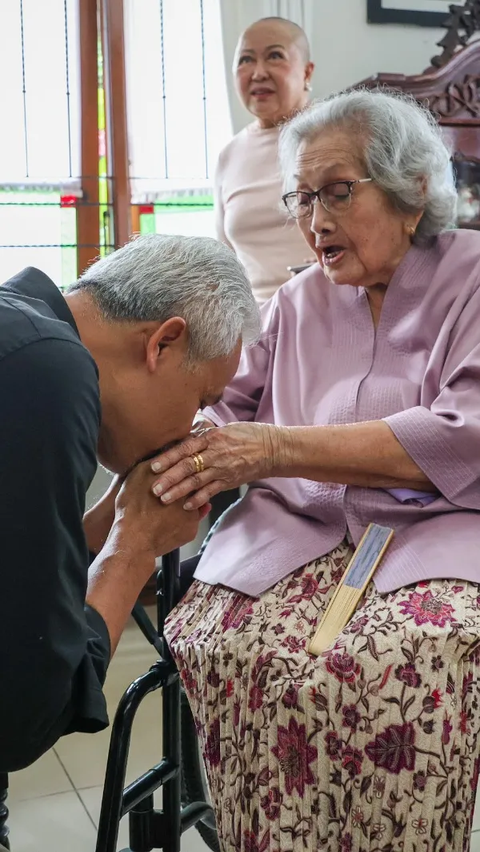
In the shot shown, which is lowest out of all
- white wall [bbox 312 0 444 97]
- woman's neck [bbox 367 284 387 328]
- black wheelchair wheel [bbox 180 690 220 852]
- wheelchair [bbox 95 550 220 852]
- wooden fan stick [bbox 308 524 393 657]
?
black wheelchair wheel [bbox 180 690 220 852]

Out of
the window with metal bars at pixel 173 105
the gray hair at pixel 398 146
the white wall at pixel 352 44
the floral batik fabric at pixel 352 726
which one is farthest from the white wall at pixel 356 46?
the floral batik fabric at pixel 352 726

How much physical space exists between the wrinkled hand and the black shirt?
1.04 ft

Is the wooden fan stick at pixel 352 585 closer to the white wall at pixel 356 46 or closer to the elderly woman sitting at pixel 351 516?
the elderly woman sitting at pixel 351 516

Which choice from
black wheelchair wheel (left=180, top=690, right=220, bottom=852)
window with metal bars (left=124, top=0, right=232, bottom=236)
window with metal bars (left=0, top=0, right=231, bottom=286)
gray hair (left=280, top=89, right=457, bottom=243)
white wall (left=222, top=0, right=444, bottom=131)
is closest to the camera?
gray hair (left=280, top=89, right=457, bottom=243)

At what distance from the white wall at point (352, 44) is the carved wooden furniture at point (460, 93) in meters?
0.49

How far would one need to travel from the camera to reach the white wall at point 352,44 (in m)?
3.78

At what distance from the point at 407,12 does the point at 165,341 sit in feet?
10.5

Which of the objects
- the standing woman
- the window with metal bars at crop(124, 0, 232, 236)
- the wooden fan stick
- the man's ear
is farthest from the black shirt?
the window with metal bars at crop(124, 0, 232, 236)

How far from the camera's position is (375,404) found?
1.58m

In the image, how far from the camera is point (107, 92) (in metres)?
3.65

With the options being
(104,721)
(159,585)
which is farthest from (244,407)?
(104,721)

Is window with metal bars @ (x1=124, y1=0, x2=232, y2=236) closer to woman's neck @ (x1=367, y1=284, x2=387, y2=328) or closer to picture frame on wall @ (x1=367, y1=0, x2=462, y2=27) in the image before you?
picture frame on wall @ (x1=367, y1=0, x2=462, y2=27)

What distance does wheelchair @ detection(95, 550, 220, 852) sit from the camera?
1.36 m

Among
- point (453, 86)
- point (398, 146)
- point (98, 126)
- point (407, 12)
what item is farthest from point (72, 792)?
point (407, 12)
